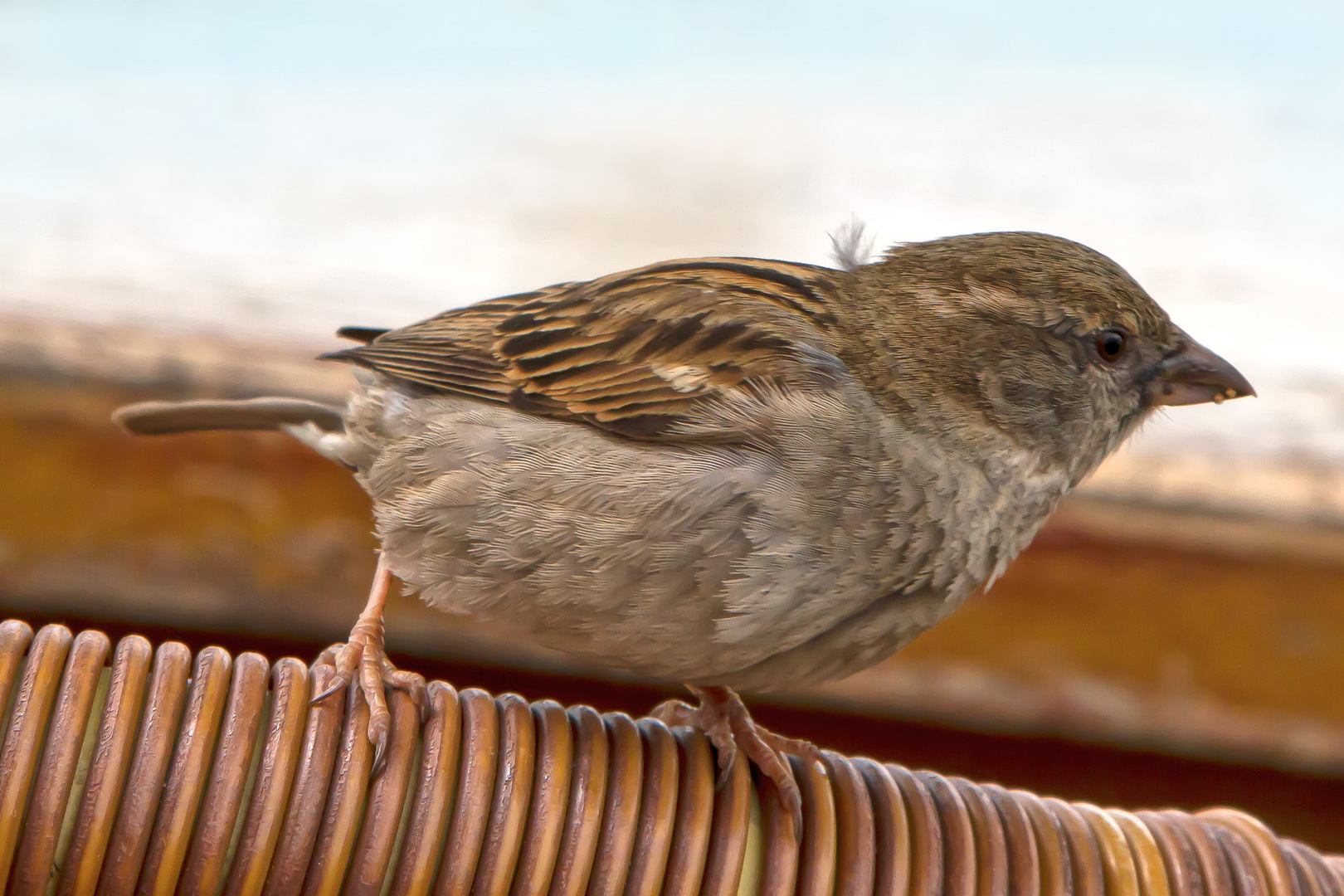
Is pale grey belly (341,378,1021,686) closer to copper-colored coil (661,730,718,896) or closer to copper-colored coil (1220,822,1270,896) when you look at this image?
copper-colored coil (661,730,718,896)

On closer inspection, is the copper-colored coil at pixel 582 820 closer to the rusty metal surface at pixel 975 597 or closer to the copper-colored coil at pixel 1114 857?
the copper-colored coil at pixel 1114 857

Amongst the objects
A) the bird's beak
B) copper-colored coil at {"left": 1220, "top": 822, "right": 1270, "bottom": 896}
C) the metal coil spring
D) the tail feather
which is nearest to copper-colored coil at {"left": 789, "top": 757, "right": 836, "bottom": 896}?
the metal coil spring

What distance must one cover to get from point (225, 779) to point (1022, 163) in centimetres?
266

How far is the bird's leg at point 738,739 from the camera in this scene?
114 centimetres

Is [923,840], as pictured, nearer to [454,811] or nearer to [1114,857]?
[1114,857]

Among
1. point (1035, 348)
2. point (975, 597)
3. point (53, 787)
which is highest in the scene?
point (1035, 348)

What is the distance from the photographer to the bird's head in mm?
1504

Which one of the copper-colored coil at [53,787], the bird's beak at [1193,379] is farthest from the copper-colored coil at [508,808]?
the bird's beak at [1193,379]

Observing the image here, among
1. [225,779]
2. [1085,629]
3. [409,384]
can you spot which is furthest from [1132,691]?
[225,779]

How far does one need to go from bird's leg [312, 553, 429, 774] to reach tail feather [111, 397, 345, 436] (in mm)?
235

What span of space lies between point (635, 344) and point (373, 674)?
0.52m

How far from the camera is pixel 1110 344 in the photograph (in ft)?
5.06

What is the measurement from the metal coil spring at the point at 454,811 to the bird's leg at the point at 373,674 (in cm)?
1

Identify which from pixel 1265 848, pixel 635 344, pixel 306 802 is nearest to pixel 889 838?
pixel 1265 848
